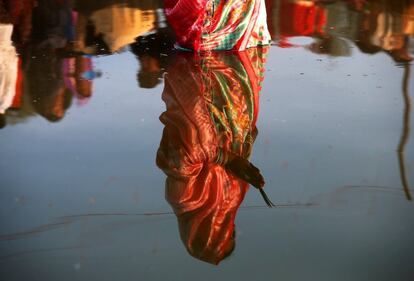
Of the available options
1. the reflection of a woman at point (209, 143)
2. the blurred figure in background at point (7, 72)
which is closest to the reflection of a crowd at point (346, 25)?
the reflection of a woman at point (209, 143)

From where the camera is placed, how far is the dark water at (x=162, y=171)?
3518mm

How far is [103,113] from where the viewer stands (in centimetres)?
565

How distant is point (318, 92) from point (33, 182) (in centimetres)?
249

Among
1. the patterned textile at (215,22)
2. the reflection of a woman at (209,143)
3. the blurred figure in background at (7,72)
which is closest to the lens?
the reflection of a woman at (209,143)

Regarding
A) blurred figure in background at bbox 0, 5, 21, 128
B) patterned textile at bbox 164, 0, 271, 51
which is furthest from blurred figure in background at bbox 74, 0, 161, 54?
patterned textile at bbox 164, 0, 271, 51

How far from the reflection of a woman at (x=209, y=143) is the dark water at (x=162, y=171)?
0.05 metres

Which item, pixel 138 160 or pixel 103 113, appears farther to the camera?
pixel 103 113

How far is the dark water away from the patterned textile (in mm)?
180

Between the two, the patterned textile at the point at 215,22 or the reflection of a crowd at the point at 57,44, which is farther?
the patterned textile at the point at 215,22

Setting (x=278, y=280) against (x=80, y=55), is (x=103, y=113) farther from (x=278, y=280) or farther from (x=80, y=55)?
(x=278, y=280)

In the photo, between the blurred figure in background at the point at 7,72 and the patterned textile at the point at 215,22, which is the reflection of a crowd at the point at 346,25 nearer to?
the patterned textile at the point at 215,22

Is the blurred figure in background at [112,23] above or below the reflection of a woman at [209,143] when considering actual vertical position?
below

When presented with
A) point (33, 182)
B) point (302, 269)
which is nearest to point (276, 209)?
point (302, 269)

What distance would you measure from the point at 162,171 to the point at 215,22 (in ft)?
9.03
